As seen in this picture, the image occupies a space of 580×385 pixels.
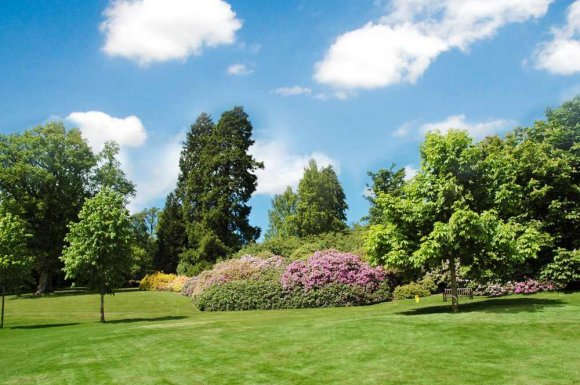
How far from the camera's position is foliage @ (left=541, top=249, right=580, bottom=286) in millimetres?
23625

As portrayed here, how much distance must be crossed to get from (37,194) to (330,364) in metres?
45.6

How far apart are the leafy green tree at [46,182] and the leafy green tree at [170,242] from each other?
486 inches

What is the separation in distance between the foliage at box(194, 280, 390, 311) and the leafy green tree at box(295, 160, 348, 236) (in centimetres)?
2287

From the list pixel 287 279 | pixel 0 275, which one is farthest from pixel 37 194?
pixel 287 279

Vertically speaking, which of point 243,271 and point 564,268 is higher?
point 243,271

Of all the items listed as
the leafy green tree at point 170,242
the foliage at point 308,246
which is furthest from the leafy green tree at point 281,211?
the foliage at point 308,246

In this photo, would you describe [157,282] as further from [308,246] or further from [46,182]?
[308,246]

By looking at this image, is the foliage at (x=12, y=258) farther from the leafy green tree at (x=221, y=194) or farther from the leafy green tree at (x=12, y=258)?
the leafy green tree at (x=221, y=194)

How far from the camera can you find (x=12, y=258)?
928 inches

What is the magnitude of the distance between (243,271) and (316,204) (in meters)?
21.5

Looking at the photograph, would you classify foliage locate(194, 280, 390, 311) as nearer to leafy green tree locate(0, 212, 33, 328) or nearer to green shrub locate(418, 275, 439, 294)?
green shrub locate(418, 275, 439, 294)

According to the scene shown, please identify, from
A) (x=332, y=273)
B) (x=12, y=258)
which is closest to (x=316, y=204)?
(x=332, y=273)

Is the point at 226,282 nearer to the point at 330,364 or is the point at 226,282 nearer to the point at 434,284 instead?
the point at 434,284

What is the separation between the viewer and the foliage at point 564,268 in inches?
930
